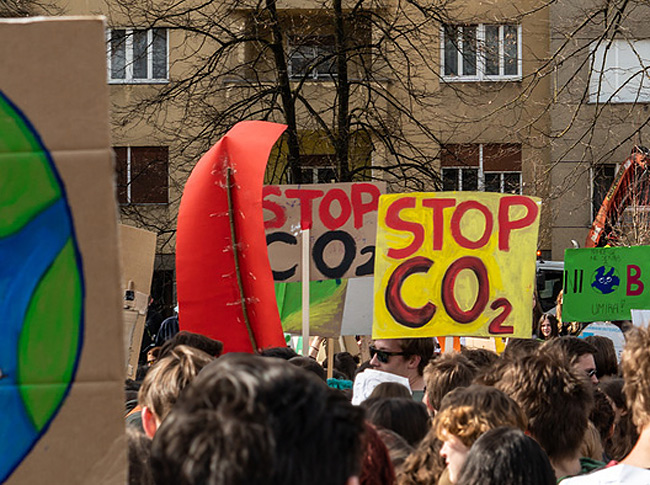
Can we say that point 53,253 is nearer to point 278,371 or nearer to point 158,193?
point 278,371

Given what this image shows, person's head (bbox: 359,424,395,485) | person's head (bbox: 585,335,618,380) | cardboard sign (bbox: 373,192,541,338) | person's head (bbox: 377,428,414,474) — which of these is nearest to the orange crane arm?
cardboard sign (bbox: 373,192,541,338)

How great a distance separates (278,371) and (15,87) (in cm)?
77

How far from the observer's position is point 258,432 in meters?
1.45

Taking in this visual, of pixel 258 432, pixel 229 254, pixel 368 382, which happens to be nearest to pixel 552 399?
pixel 368 382

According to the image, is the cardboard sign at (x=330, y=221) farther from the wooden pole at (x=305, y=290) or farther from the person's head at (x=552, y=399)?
the person's head at (x=552, y=399)

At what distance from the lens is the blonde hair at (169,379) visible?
320 centimetres

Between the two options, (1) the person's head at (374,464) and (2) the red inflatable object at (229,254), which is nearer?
(1) the person's head at (374,464)

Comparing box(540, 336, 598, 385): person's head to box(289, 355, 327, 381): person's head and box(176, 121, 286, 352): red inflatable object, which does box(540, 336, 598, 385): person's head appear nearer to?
box(289, 355, 327, 381): person's head

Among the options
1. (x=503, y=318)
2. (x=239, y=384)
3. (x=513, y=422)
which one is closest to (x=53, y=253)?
(x=239, y=384)

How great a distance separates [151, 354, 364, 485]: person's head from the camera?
4.72 feet

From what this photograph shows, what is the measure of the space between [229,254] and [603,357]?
2.22 metres

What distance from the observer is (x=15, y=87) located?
1.92m

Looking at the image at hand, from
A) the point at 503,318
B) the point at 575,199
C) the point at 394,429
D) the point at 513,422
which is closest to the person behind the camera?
the point at 513,422

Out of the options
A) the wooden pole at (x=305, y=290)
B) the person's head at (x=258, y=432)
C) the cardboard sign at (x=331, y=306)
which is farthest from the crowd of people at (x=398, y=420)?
the cardboard sign at (x=331, y=306)
